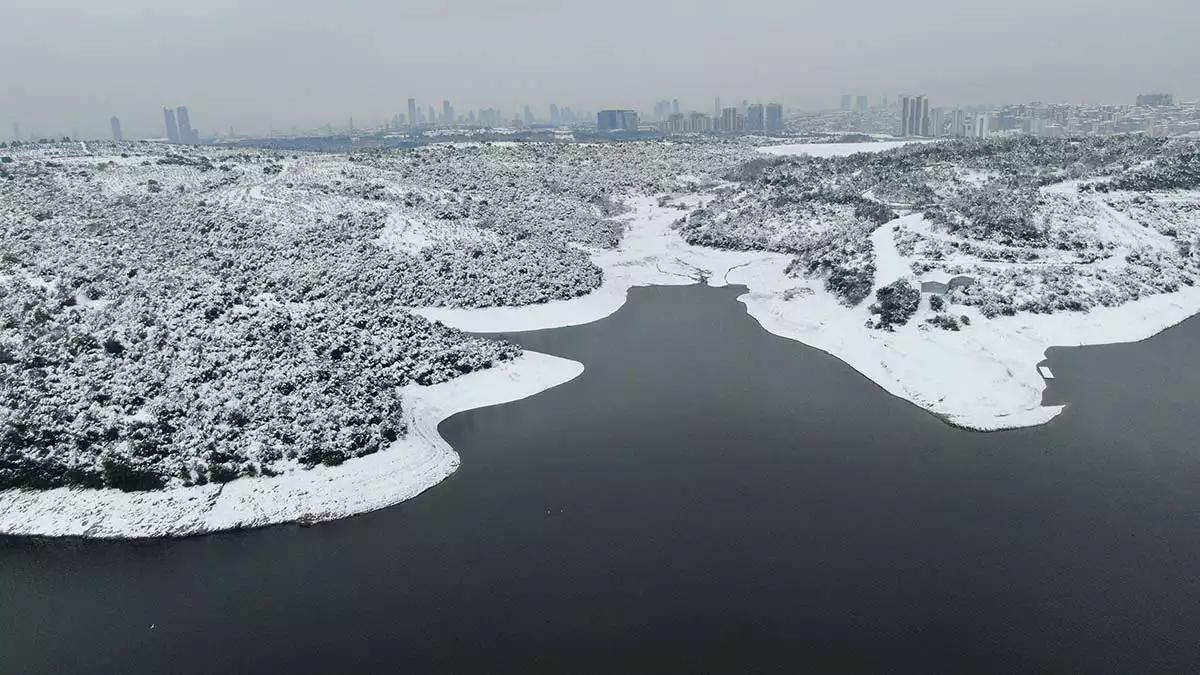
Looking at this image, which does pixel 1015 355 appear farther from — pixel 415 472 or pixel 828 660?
pixel 415 472

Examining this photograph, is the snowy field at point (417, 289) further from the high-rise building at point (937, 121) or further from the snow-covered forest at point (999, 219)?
Result: the high-rise building at point (937, 121)

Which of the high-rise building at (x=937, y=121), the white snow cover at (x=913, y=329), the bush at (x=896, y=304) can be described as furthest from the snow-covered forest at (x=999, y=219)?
the high-rise building at (x=937, y=121)

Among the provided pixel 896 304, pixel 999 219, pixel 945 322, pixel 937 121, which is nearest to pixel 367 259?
pixel 896 304

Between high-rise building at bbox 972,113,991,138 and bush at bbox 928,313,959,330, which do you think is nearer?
bush at bbox 928,313,959,330

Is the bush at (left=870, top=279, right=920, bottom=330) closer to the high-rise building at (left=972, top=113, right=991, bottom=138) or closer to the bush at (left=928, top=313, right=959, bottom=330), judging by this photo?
the bush at (left=928, top=313, right=959, bottom=330)

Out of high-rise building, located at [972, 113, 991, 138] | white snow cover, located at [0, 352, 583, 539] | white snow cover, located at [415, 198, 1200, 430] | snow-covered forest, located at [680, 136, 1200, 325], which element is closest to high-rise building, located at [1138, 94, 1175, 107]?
high-rise building, located at [972, 113, 991, 138]

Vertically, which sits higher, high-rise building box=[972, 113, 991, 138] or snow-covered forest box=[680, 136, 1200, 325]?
high-rise building box=[972, 113, 991, 138]
